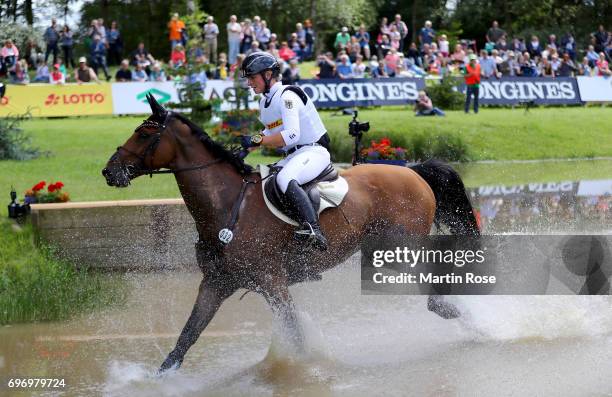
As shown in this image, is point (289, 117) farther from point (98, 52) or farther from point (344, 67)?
point (98, 52)

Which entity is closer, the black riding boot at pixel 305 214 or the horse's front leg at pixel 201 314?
the horse's front leg at pixel 201 314

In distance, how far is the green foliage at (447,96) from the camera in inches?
1131

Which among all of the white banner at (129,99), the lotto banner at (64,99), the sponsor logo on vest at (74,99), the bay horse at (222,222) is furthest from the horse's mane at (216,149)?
the sponsor logo on vest at (74,99)

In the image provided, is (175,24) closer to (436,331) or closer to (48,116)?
(48,116)

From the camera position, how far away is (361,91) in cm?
2811

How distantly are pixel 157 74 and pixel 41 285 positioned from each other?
17.3 metres

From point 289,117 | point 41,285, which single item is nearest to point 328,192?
point 289,117

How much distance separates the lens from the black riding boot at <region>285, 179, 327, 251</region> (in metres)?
8.42

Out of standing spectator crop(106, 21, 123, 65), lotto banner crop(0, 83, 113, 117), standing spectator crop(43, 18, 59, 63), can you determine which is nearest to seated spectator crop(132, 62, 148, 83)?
lotto banner crop(0, 83, 113, 117)

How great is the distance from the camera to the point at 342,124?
24.0 meters

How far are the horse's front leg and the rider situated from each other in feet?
2.67

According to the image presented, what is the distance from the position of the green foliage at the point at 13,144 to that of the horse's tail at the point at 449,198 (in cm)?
1182

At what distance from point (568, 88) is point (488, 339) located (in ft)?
77.2

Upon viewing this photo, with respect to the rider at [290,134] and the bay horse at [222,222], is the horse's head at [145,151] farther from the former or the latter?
the rider at [290,134]
